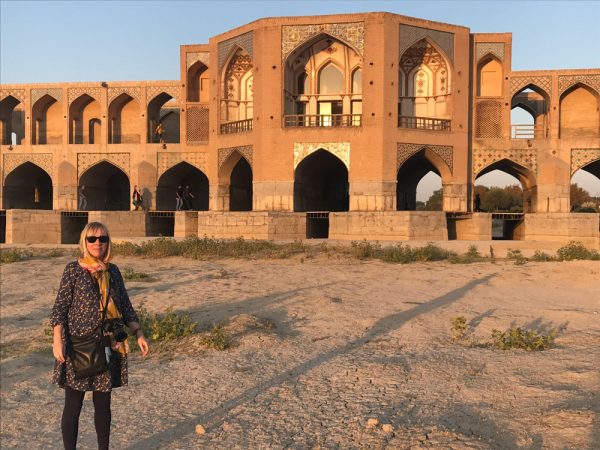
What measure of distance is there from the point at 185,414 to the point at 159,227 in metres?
17.1

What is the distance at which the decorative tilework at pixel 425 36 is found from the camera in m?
17.4

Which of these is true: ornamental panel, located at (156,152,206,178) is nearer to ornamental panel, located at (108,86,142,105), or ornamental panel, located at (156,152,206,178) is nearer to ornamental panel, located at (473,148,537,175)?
ornamental panel, located at (108,86,142,105)

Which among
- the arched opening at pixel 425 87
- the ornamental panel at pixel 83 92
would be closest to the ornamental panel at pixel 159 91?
the ornamental panel at pixel 83 92

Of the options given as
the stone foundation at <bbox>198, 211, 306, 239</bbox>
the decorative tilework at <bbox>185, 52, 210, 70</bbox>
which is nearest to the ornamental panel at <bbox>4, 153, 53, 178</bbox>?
the decorative tilework at <bbox>185, 52, 210, 70</bbox>

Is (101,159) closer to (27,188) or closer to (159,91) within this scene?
(159,91)

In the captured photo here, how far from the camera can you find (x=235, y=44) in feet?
61.8

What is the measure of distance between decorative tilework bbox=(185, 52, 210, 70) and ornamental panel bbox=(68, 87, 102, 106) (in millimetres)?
4184

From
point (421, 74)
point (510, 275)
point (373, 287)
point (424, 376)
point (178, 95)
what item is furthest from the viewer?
point (178, 95)

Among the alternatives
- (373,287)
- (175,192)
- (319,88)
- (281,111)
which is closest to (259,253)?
(373,287)

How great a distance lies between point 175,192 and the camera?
22141 millimetres

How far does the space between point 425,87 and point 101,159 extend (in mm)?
13524

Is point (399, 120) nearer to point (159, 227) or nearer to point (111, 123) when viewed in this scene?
point (159, 227)

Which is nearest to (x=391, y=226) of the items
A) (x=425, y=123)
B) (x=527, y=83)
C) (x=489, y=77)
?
(x=425, y=123)

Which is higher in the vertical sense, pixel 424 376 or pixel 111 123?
pixel 111 123
